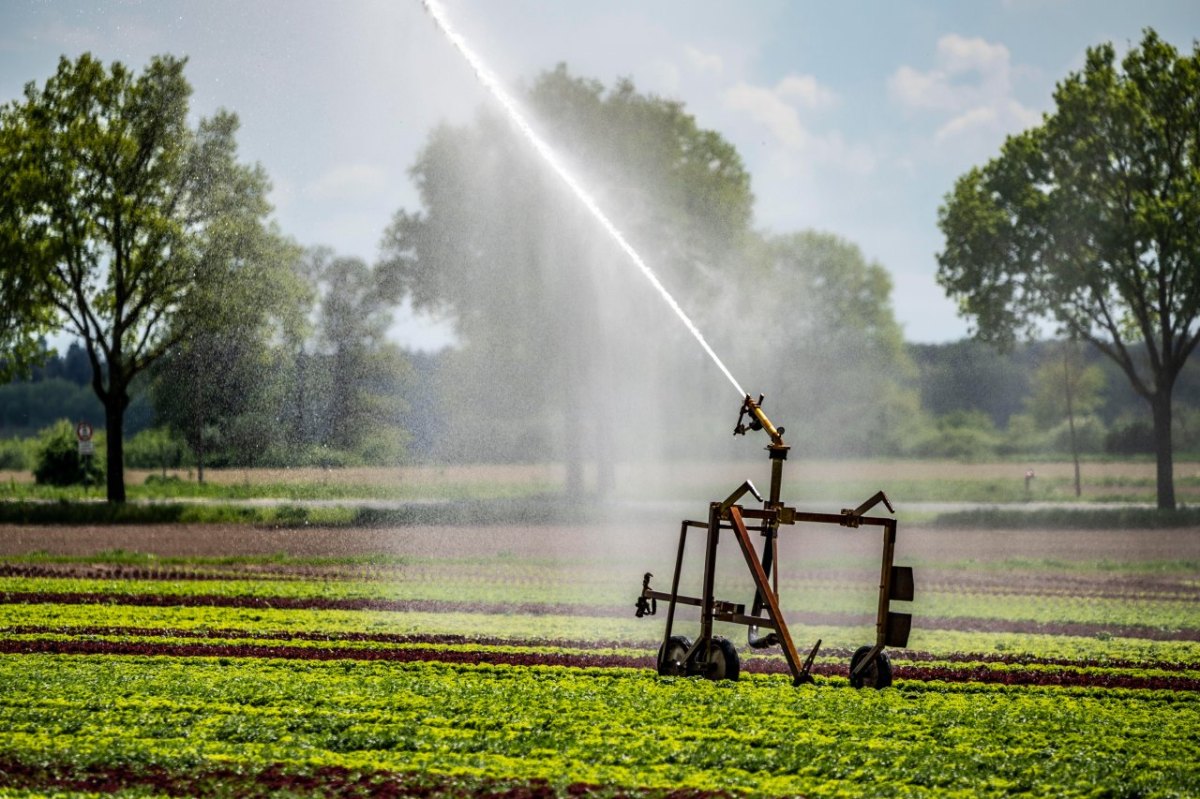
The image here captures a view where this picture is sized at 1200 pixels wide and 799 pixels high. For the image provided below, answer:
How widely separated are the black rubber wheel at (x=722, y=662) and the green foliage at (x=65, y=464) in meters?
41.3

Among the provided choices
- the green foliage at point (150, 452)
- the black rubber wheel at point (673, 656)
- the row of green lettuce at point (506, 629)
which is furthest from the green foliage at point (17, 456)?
the black rubber wheel at point (673, 656)

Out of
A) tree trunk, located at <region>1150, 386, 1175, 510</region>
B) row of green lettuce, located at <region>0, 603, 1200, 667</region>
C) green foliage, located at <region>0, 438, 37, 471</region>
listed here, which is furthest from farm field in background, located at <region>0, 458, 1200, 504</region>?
row of green lettuce, located at <region>0, 603, 1200, 667</region>

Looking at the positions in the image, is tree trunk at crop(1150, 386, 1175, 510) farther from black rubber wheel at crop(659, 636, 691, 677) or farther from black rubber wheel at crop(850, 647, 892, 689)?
black rubber wheel at crop(659, 636, 691, 677)

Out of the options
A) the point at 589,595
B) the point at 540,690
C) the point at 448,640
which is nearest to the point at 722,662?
the point at 540,690

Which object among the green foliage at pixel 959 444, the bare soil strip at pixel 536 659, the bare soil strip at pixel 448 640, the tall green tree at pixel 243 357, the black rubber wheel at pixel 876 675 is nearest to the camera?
the black rubber wheel at pixel 876 675

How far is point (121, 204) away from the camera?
135ft

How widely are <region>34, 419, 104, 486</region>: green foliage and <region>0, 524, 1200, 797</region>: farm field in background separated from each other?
70.5 feet

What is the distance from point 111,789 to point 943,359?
306ft

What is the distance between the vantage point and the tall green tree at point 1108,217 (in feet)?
150

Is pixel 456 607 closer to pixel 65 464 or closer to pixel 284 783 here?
pixel 284 783

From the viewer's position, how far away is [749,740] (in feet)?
37.5

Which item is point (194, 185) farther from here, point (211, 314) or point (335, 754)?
point (335, 754)

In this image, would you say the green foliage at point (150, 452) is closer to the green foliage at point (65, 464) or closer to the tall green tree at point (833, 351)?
the green foliage at point (65, 464)

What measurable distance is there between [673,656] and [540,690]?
160 cm
